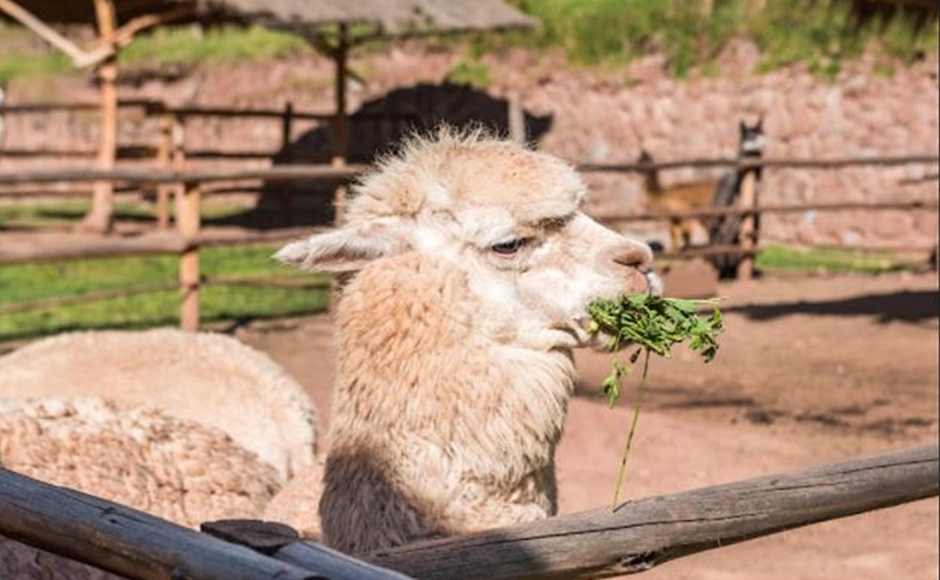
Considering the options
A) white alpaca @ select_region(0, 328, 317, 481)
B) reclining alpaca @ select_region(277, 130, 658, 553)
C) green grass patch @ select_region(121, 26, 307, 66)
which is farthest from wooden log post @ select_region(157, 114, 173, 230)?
reclining alpaca @ select_region(277, 130, 658, 553)

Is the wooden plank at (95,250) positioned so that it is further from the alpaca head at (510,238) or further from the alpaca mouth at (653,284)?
the alpaca mouth at (653,284)

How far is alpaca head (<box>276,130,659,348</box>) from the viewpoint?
3854 mm

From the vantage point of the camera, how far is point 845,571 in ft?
20.0

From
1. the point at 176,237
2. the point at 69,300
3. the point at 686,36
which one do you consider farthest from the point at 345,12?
the point at 69,300

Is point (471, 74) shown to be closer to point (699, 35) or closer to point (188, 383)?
point (699, 35)

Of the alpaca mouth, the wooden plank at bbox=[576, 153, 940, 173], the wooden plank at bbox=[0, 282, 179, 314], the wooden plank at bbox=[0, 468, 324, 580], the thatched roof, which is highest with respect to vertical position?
the thatched roof

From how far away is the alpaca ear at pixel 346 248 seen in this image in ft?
12.2

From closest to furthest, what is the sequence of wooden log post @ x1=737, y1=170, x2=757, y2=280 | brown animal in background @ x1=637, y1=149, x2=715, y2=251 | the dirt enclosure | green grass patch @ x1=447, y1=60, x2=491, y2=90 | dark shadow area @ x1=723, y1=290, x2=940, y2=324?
the dirt enclosure < dark shadow area @ x1=723, y1=290, x2=940, y2=324 < wooden log post @ x1=737, y1=170, x2=757, y2=280 < brown animal in background @ x1=637, y1=149, x2=715, y2=251 < green grass patch @ x1=447, y1=60, x2=491, y2=90

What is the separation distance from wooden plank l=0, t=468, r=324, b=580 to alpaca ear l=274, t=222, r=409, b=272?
1.03 m

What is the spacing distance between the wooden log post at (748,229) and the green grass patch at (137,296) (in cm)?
406

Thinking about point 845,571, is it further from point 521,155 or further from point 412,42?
point 412,42

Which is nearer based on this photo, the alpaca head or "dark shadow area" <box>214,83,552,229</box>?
the alpaca head

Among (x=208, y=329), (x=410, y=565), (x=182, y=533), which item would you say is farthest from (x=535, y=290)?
(x=208, y=329)

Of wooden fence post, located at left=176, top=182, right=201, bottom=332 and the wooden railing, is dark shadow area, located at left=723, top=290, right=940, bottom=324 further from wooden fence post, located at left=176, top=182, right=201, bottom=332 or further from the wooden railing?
wooden fence post, located at left=176, top=182, right=201, bottom=332
